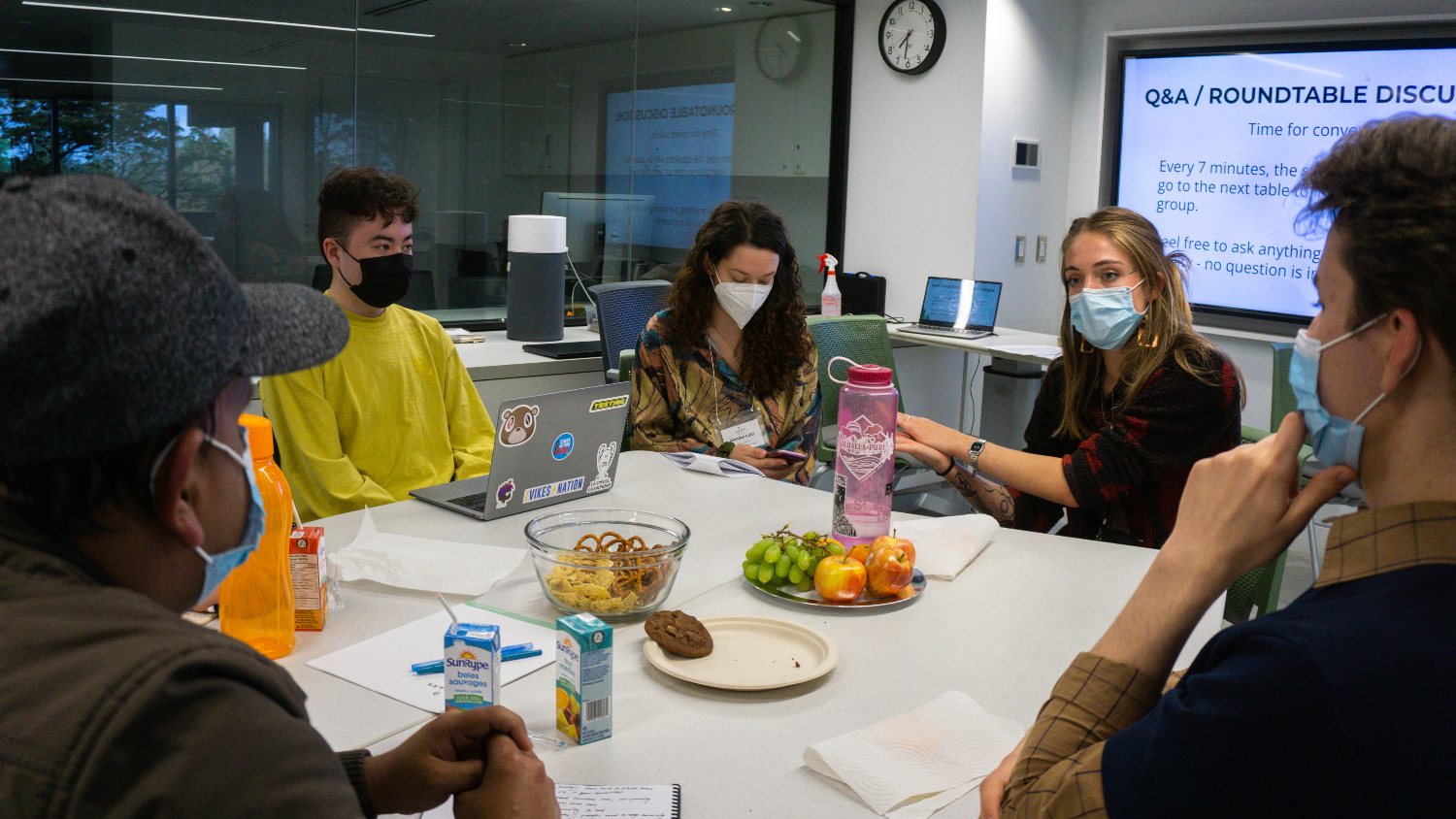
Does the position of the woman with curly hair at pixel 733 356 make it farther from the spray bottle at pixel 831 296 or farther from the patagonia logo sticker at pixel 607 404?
the spray bottle at pixel 831 296

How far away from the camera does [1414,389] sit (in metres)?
0.92

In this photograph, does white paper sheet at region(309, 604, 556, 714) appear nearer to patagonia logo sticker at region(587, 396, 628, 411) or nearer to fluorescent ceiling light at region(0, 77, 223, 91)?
patagonia logo sticker at region(587, 396, 628, 411)

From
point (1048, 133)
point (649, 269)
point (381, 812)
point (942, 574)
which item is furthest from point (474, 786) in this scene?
point (1048, 133)

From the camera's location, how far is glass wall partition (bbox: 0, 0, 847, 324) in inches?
139

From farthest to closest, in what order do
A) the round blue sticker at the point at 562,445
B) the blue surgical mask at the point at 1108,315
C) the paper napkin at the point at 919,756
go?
1. the blue surgical mask at the point at 1108,315
2. the round blue sticker at the point at 562,445
3. the paper napkin at the point at 919,756

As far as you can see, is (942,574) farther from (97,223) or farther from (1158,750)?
(97,223)

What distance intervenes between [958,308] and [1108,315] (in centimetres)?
269

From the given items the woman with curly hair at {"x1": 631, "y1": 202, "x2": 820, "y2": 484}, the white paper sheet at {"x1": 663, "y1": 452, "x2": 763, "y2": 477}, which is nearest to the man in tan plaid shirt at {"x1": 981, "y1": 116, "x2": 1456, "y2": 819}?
the white paper sheet at {"x1": 663, "y1": 452, "x2": 763, "y2": 477}

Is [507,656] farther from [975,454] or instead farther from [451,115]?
[451,115]

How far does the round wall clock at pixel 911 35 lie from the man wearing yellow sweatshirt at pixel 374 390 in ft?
10.7

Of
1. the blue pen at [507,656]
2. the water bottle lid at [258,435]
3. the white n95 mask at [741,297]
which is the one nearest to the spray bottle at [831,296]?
the white n95 mask at [741,297]

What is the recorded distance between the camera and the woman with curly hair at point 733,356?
111 inches

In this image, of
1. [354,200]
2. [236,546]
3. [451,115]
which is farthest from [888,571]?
[451,115]

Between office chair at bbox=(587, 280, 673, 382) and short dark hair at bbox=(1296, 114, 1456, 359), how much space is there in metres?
2.45
